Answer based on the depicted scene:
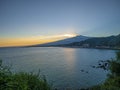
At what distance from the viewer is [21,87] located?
18.8 ft

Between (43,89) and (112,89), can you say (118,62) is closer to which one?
(112,89)

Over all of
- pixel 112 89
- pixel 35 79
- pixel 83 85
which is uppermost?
pixel 35 79

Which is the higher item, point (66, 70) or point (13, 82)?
point (13, 82)

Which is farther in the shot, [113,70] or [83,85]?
[83,85]

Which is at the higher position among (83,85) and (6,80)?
(6,80)

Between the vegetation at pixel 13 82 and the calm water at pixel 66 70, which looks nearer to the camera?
the vegetation at pixel 13 82

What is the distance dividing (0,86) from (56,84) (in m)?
38.3

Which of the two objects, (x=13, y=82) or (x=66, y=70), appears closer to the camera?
(x=13, y=82)

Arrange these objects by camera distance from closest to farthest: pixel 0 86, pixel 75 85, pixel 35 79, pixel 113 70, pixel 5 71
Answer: pixel 0 86
pixel 5 71
pixel 35 79
pixel 113 70
pixel 75 85

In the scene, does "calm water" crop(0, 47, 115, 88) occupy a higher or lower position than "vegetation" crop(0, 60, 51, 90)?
lower

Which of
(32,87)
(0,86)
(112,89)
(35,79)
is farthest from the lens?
(112,89)

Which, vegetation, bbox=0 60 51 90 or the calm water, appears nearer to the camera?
vegetation, bbox=0 60 51 90

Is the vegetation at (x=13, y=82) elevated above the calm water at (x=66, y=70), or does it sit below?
above

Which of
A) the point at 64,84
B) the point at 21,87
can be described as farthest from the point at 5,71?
the point at 64,84
